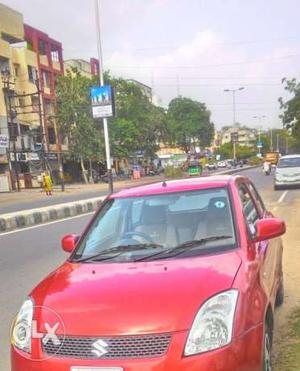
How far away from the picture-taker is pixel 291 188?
90.5 feet

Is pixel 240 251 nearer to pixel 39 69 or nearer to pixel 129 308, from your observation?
pixel 129 308

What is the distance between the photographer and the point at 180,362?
3062 millimetres

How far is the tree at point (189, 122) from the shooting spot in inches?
4326

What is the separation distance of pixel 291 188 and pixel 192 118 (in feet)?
278

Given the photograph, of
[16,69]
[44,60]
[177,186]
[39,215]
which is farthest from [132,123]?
[177,186]

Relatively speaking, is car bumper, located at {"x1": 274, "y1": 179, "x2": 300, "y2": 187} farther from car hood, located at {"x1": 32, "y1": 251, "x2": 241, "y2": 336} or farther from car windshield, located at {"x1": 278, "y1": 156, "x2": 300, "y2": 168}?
car hood, located at {"x1": 32, "y1": 251, "x2": 241, "y2": 336}

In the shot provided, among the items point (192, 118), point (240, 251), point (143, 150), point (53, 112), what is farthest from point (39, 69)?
point (240, 251)

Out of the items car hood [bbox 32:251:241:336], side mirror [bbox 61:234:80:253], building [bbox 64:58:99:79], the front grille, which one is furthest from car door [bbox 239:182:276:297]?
building [bbox 64:58:99:79]

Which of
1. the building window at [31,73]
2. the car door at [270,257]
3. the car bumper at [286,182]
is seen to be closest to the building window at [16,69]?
the building window at [31,73]

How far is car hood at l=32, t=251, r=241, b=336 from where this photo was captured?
10.5ft

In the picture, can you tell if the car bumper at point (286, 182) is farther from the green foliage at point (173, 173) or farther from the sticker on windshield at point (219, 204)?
the green foliage at point (173, 173)

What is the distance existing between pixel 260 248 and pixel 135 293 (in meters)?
1.44

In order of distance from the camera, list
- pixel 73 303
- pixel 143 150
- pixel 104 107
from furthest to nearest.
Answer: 1. pixel 143 150
2. pixel 104 107
3. pixel 73 303

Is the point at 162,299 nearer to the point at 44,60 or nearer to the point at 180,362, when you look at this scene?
the point at 180,362
